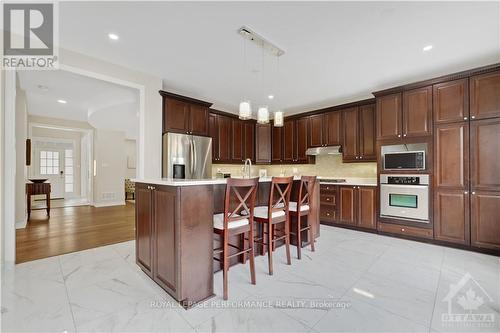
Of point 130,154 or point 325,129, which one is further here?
point 130,154

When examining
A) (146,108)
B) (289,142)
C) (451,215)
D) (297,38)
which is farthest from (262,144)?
(451,215)

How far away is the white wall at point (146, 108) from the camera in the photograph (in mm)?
3215

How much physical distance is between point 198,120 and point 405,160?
12.3ft

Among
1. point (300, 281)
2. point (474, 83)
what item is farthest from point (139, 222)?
point (474, 83)

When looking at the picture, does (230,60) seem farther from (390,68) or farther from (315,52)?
(390,68)

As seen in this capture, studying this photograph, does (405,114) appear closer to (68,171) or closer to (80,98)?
(80,98)

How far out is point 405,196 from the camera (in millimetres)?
3680

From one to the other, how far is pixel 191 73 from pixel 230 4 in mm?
1758

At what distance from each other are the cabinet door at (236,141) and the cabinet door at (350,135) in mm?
2445

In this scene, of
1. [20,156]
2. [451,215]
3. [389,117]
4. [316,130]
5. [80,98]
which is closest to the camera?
[451,215]

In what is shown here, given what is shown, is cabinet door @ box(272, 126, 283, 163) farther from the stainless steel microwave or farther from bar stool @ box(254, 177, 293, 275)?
bar stool @ box(254, 177, 293, 275)

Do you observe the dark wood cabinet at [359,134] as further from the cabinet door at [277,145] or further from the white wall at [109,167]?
the white wall at [109,167]

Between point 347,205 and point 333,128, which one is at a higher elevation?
point 333,128

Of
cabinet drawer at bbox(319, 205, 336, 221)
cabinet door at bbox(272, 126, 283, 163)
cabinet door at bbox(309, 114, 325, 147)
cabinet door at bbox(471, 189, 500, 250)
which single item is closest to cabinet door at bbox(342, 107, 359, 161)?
cabinet door at bbox(309, 114, 325, 147)
